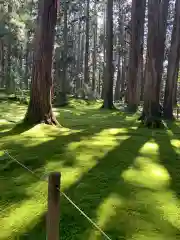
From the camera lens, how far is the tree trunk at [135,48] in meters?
19.5

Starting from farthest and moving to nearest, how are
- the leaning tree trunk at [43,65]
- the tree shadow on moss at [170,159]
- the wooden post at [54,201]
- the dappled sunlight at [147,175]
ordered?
the leaning tree trunk at [43,65] < the tree shadow on moss at [170,159] < the dappled sunlight at [147,175] < the wooden post at [54,201]

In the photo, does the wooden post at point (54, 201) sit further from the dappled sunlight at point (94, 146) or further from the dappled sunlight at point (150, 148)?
the dappled sunlight at point (150, 148)

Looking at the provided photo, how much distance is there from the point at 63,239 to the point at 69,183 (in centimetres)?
157

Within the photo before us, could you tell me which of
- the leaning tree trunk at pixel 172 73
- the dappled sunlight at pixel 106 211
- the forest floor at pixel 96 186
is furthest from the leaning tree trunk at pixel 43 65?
the leaning tree trunk at pixel 172 73

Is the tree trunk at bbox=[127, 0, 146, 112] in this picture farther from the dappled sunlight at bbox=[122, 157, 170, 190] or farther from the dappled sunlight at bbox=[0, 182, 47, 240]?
the dappled sunlight at bbox=[0, 182, 47, 240]

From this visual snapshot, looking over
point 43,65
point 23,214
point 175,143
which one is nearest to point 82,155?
point 23,214

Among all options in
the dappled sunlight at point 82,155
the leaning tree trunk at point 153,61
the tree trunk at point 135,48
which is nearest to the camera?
the dappled sunlight at point 82,155

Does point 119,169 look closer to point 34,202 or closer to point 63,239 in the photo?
point 34,202

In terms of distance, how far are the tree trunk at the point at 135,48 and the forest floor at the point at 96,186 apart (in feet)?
38.6

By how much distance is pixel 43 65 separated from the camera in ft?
33.8

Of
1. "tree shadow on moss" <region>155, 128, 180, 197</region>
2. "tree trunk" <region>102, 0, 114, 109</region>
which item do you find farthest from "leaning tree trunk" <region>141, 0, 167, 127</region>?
"tree trunk" <region>102, 0, 114, 109</region>

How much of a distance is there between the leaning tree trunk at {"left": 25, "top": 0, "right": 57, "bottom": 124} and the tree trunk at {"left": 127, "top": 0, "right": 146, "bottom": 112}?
10.1 metres

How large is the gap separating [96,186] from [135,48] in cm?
1583

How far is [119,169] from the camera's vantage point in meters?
6.22
